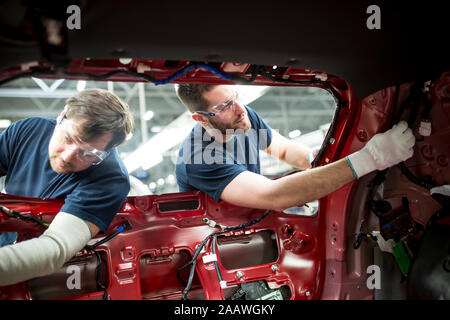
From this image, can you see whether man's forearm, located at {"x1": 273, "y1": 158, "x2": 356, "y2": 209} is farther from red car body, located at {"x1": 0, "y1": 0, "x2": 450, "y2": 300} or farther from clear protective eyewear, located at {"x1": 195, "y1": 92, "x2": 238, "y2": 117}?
clear protective eyewear, located at {"x1": 195, "y1": 92, "x2": 238, "y2": 117}

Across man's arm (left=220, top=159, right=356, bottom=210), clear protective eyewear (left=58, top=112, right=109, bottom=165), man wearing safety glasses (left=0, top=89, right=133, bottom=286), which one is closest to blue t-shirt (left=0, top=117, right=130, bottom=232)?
man wearing safety glasses (left=0, top=89, right=133, bottom=286)

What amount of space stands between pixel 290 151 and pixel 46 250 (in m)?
2.06

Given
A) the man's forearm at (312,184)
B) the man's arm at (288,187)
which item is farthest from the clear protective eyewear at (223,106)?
the man's forearm at (312,184)

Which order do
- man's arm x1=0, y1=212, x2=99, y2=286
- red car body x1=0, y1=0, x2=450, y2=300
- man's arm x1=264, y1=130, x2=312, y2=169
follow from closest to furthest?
1. man's arm x1=0, y1=212, x2=99, y2=286
2. red car body x1=0, y1=0, x2=450, y2=300
3. man's arm x1=264, y1=130, x2=312, y2=169

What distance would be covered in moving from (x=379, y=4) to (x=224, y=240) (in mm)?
1660

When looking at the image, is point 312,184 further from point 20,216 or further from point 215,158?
point 20,216

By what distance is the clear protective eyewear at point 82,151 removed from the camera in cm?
210

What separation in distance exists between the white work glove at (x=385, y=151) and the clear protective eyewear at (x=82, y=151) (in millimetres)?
1471

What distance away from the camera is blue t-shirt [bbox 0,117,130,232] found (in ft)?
6.74

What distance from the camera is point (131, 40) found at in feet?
4.29

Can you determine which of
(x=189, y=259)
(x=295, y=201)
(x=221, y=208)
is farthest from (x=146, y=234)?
(x=295, y=201)

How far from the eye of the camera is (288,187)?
2094 millimetres

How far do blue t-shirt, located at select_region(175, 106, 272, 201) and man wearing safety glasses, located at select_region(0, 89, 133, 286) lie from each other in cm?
47
